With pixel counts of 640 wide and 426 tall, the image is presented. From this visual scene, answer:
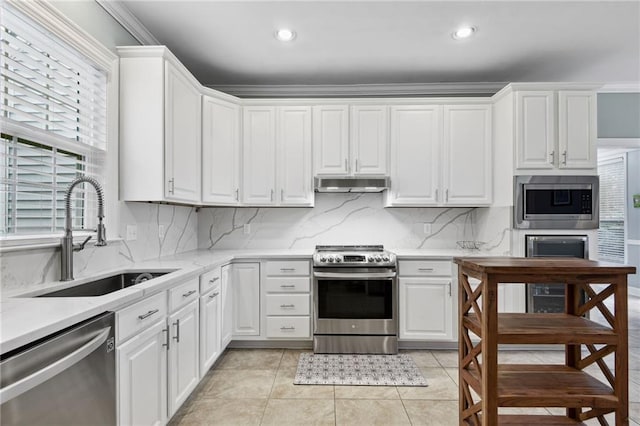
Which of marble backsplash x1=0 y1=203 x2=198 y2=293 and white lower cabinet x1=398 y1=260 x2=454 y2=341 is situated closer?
marble backsplash x1=0 y1=203 x2=198 y2=293

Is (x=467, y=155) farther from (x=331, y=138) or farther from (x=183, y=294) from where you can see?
(x=183, y=294)

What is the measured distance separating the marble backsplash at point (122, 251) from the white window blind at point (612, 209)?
21.8 feet

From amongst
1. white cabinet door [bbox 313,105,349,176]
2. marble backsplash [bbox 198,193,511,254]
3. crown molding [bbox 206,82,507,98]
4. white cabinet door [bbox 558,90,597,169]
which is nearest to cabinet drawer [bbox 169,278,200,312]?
marble backsplash [bbox 198,193,511,254]

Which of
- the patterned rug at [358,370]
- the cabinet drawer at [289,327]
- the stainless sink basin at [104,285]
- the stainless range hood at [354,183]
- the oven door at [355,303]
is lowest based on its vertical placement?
the patterned rug at [358,370]

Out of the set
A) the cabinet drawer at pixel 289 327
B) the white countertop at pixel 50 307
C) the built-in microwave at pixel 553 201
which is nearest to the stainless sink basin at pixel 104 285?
the white countertop at pixel 50 307

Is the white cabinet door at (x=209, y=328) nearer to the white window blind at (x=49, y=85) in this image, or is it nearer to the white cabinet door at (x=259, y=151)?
the white cabinet door at (x=259, y=151)

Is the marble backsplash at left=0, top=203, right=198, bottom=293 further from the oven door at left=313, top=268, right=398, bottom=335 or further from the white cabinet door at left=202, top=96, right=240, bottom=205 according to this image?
the oven door at left=313, top=268, right=398, bottom=335

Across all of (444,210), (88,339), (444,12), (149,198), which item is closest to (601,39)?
(444,12)

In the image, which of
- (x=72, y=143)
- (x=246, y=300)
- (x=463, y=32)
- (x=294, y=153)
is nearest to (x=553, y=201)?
(x=463, y=32)

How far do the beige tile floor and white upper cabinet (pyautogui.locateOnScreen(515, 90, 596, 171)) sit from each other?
1.78 meters

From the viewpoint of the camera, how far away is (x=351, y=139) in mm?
3486

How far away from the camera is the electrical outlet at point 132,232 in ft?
8.26

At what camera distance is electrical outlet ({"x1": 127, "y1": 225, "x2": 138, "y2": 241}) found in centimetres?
252

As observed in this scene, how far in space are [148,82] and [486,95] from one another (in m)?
3.36
